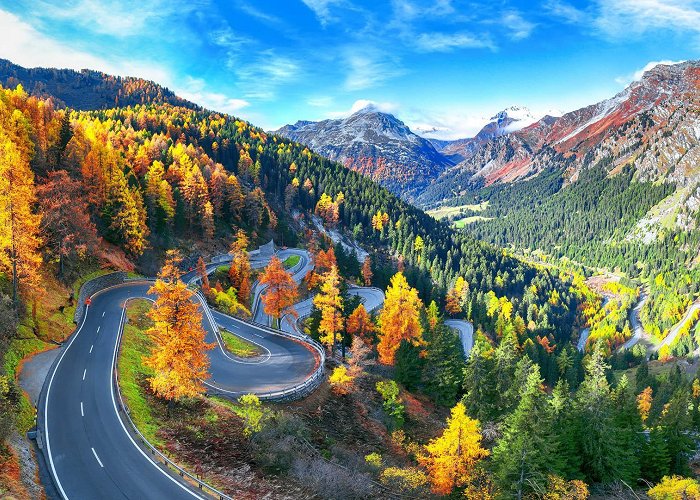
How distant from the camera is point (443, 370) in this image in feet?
173

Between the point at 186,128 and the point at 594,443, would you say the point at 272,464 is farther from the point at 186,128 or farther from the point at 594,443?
the point at 186,128

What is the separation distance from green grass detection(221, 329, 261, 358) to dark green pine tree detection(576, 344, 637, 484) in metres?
32.6

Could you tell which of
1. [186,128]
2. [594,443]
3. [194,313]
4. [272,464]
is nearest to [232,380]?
[194,313]

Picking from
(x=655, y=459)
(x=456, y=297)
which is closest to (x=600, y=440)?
(x=655, y=459)

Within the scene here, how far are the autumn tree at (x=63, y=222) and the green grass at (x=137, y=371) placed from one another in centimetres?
985

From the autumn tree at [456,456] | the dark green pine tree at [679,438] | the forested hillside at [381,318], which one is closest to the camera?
the forested hillside at [381,318]

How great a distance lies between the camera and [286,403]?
35.7 meters

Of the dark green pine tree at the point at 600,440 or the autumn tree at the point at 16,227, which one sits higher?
Answer: the autumn tree at the point at 16,227

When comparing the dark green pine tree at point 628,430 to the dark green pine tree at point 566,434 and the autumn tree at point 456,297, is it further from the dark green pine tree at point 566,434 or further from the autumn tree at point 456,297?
the autumn tree at point 456,297

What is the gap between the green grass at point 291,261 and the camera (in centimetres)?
9239

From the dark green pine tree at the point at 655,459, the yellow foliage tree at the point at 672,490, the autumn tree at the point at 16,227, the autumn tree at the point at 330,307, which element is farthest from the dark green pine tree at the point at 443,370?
the autumn tree at the point at 16,227

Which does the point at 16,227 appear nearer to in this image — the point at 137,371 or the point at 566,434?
the point at 137,371

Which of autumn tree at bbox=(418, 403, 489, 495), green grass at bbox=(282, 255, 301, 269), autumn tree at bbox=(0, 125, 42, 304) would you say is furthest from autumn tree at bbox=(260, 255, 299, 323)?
green grass at bbox=(282, 255, 301, 269)

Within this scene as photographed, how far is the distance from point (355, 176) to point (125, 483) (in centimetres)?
16368
